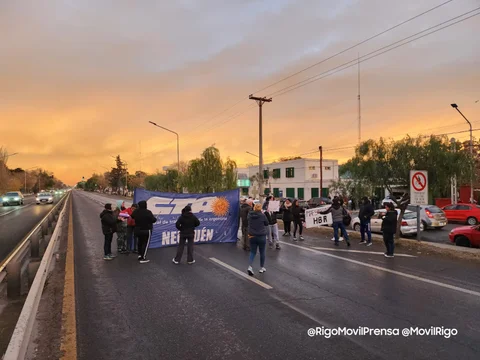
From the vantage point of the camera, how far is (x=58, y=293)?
672 cm

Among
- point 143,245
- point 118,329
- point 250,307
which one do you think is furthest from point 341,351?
point 143,245

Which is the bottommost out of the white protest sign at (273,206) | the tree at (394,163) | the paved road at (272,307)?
the paved road at (272,307)

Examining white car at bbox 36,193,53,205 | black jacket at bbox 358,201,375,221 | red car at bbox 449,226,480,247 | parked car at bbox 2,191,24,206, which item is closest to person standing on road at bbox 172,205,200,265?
black jacket at bbox 358,201,375,221

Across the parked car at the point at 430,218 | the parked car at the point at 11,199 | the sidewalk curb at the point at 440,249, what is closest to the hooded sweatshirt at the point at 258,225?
the sidewalk curb at the point at 440,249

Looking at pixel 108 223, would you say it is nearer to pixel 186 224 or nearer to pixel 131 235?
pixel 131 235

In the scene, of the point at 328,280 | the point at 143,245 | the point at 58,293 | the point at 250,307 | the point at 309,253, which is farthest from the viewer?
the point at 309,253

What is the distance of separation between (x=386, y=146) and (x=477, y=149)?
40.0 metres

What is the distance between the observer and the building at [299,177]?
58.9m

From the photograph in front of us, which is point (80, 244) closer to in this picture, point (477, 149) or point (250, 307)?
point (250, 307)

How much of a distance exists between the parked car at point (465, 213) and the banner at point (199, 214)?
16.9m

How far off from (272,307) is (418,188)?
356 inches

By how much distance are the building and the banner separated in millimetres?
43896

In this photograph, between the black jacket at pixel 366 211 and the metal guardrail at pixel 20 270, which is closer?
the metal guardrail at pixel 20 270

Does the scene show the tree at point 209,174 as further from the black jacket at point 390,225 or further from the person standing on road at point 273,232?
the black jacket at point 390,225
